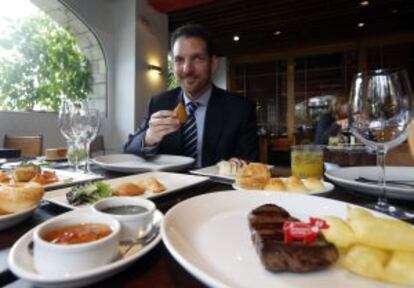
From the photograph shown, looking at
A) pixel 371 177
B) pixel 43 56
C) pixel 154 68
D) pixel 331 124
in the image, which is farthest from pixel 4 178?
pixel 154 68

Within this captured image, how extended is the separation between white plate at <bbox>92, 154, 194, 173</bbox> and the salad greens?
0.45 meters

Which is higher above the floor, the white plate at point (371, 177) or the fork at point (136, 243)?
the white plate at point (371, 177)

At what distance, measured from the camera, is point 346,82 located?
22.7 ft

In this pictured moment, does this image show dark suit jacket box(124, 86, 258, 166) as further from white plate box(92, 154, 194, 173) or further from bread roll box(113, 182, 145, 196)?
bread roll box(113, 182, 145, 196)

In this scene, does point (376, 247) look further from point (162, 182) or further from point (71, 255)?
point (162, 182)

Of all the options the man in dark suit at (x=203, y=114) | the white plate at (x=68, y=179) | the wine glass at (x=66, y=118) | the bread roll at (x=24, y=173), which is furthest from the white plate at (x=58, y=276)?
the man in dark suit at (x=203, y=114)

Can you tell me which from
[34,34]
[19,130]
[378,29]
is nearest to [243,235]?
[19,130]

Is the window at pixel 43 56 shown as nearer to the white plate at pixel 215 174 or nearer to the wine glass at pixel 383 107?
the white plate at pixel 215 174

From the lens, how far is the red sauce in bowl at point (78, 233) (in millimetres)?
440

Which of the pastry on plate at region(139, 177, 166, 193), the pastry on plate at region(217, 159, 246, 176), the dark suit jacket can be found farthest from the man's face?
the pastry on plate at region(139, 177, 166, 193)

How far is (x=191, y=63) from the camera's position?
198cm

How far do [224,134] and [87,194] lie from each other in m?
1.22

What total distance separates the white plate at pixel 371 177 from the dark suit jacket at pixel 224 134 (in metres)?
0.80

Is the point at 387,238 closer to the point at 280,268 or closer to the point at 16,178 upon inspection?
the point at 280,268
